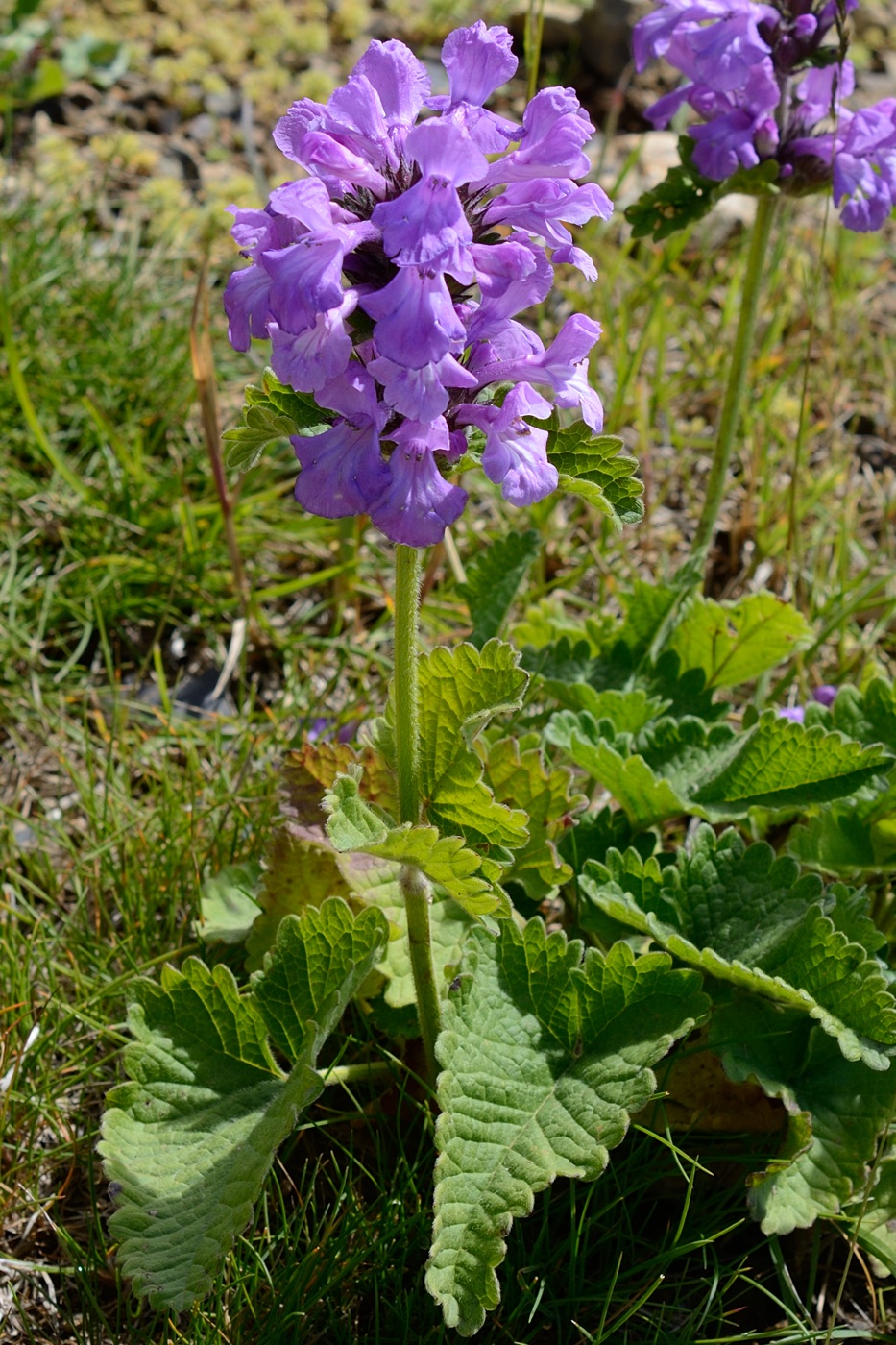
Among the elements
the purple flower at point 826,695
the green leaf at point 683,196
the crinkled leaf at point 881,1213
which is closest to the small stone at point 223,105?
the green leaf at point 683,196

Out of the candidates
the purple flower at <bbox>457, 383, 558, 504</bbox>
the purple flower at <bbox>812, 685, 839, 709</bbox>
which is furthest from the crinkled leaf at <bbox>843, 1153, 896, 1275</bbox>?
the purple flower at <bbox>457, 383, 558, 504</bbox>

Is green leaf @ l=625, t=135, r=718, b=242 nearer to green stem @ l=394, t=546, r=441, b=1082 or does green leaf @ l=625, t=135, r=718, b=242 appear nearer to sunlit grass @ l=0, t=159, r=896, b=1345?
sunlit grass @ l=0, t=159, r=896, b=1345

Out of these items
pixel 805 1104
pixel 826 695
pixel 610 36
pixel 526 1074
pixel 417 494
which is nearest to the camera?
pixel 417 494

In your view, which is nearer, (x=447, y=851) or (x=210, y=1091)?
(x=447, y=851)

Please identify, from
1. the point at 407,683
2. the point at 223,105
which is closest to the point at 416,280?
the point at 407,683

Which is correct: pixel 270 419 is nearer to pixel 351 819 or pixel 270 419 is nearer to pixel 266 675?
pixel 351 819

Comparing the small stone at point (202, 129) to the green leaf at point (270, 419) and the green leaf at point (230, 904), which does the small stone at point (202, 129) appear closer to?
the green leaf at point (230, 904)
